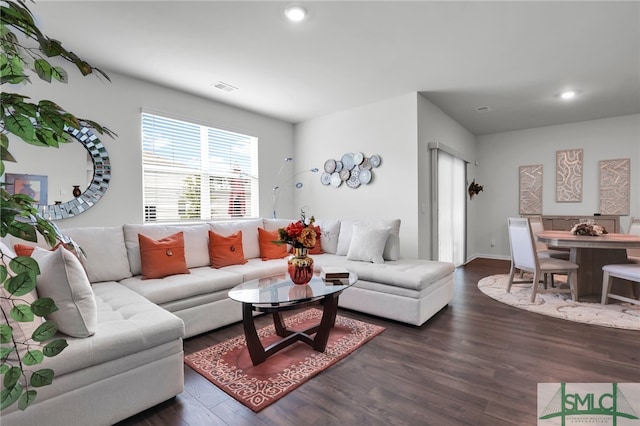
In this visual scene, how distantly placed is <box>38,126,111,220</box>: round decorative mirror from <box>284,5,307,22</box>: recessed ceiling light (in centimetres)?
241

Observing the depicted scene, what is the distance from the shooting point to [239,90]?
392cm

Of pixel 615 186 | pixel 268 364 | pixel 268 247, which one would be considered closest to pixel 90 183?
pixel 268 247

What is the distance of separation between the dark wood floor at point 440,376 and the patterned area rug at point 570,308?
0.18 m

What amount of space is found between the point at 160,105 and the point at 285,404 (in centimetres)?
360

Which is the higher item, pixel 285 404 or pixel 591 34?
pixel 591 34

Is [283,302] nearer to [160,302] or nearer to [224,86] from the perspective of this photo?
[160,302]

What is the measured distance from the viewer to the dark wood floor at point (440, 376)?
5.48ft

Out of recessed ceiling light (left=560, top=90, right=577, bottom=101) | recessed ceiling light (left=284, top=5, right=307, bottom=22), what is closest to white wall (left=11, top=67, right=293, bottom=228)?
recessed ceiling light (left=284, top=5, right=307, bottom=22)

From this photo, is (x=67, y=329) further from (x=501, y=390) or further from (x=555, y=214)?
(x=555, y=214)

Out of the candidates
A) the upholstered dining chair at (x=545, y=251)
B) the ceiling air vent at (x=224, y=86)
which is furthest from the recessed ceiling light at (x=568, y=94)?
the ceiling air vent at (x=224, y=86)

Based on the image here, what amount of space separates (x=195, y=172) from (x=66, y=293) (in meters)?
2.82

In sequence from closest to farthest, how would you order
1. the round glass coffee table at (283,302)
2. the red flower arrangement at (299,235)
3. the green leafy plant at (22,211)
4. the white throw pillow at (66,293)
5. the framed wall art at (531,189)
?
the green leafy plant at (22,211), the white throw pillow at (66,293), the round glass coffee table at (283,302), the red flower arrangement at (299,235), the framed wall art at (531,189)

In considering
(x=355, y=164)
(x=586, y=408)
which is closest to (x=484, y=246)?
(x=355, y=164)
